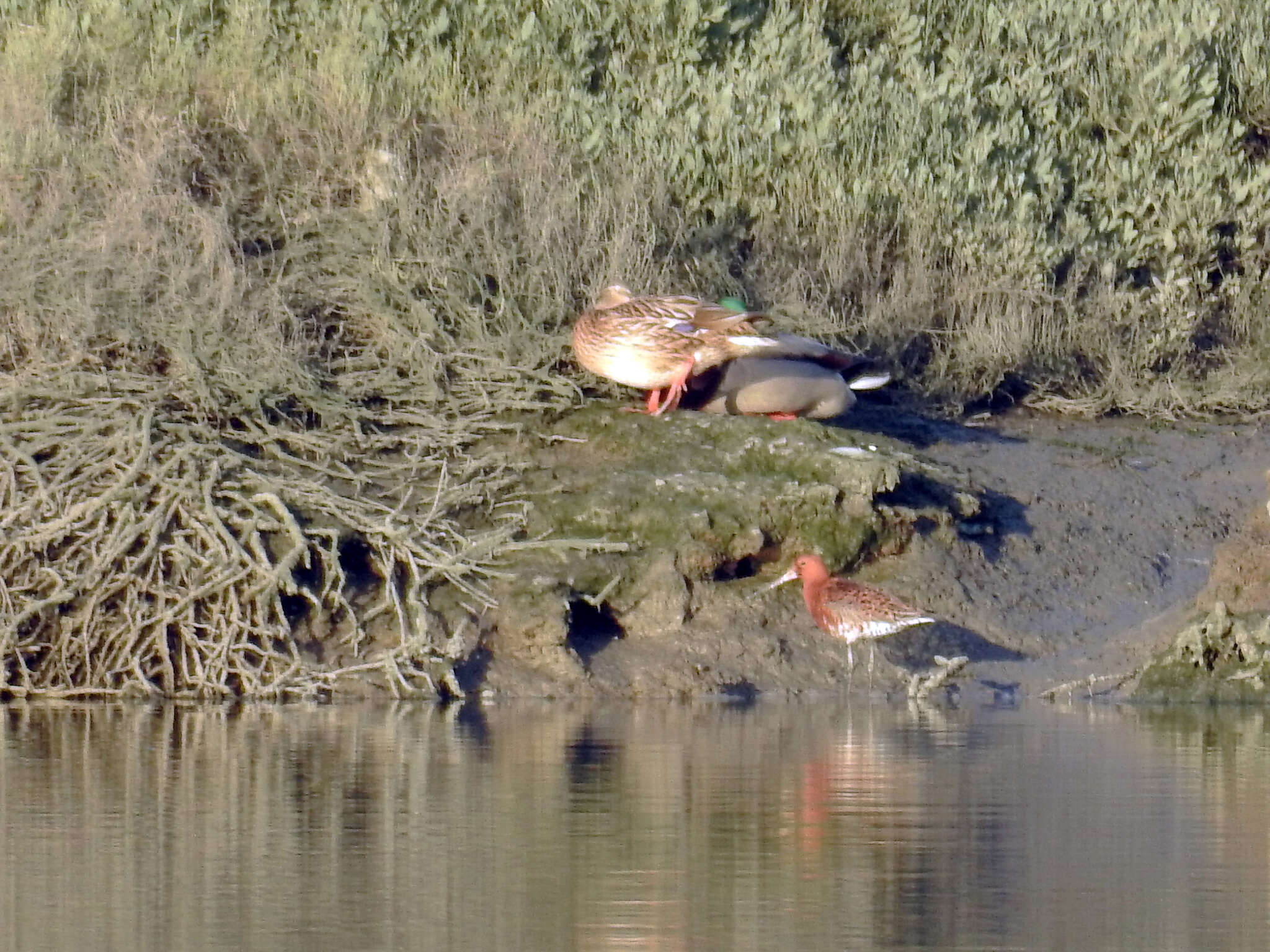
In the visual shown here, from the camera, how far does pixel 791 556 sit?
12.2 metres

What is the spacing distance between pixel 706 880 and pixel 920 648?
5.54 metres

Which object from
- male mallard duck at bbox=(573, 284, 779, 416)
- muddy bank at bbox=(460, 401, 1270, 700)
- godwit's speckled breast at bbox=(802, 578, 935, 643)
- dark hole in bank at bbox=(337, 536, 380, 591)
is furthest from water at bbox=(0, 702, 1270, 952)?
male mallard duck at bbox=(573, 284, 779, 416)

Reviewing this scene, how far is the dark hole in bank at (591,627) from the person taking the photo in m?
11.6

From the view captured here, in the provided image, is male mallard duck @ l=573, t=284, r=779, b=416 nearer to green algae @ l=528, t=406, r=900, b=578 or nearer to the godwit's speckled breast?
green algae @ l=528, t=406, r=900, b=578

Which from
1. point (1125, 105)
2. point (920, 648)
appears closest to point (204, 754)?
point (920, 648)

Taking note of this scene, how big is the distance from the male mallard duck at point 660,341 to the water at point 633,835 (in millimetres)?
2816

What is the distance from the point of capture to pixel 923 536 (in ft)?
41.2

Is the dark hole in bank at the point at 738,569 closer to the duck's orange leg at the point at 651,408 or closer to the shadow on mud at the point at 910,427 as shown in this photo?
the duck's orange leg at the point at 651,408

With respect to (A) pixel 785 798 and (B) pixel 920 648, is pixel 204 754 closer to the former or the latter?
(A) pixel 785 798

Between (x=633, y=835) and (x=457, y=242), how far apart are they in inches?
276

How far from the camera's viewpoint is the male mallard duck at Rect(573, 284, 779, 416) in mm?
12398

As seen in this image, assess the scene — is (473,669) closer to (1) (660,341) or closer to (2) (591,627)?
(2) (591,627)

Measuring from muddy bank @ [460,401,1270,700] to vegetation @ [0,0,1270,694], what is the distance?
0.45 metres

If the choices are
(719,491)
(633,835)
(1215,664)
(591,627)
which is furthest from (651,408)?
(633,835)
